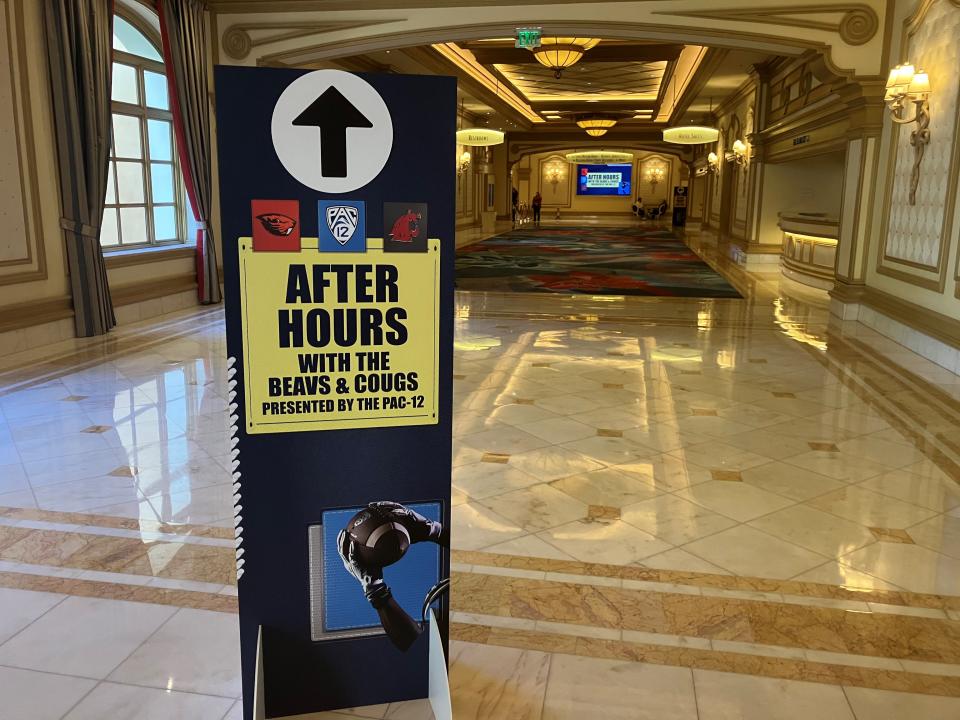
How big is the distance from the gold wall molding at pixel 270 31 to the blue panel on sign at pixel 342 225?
7980 mm

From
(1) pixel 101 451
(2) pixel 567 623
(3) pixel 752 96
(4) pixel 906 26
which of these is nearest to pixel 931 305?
(4) pixel 906 26

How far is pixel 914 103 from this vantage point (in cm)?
720

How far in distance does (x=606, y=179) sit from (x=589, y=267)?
22.6 m

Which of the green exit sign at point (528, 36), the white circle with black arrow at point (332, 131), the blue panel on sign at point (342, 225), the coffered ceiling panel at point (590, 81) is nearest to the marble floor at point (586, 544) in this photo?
the blue panel on sign at point (342, 225)

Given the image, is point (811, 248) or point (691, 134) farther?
point (691, 134)

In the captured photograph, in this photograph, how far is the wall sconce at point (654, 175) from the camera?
35062 mm

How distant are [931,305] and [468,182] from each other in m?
17.4

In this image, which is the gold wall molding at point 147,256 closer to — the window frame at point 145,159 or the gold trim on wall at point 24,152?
the window frame at point 145,159

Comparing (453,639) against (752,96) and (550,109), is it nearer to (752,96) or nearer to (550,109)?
(752,96)

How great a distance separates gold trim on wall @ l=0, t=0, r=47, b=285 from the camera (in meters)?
6.37

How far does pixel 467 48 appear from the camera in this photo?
41.6 feet

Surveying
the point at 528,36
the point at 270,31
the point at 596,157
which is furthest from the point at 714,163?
the point at 270,31

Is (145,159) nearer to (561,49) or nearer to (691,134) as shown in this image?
(561,49)

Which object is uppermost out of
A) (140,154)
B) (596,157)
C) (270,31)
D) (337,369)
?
(270,31)
